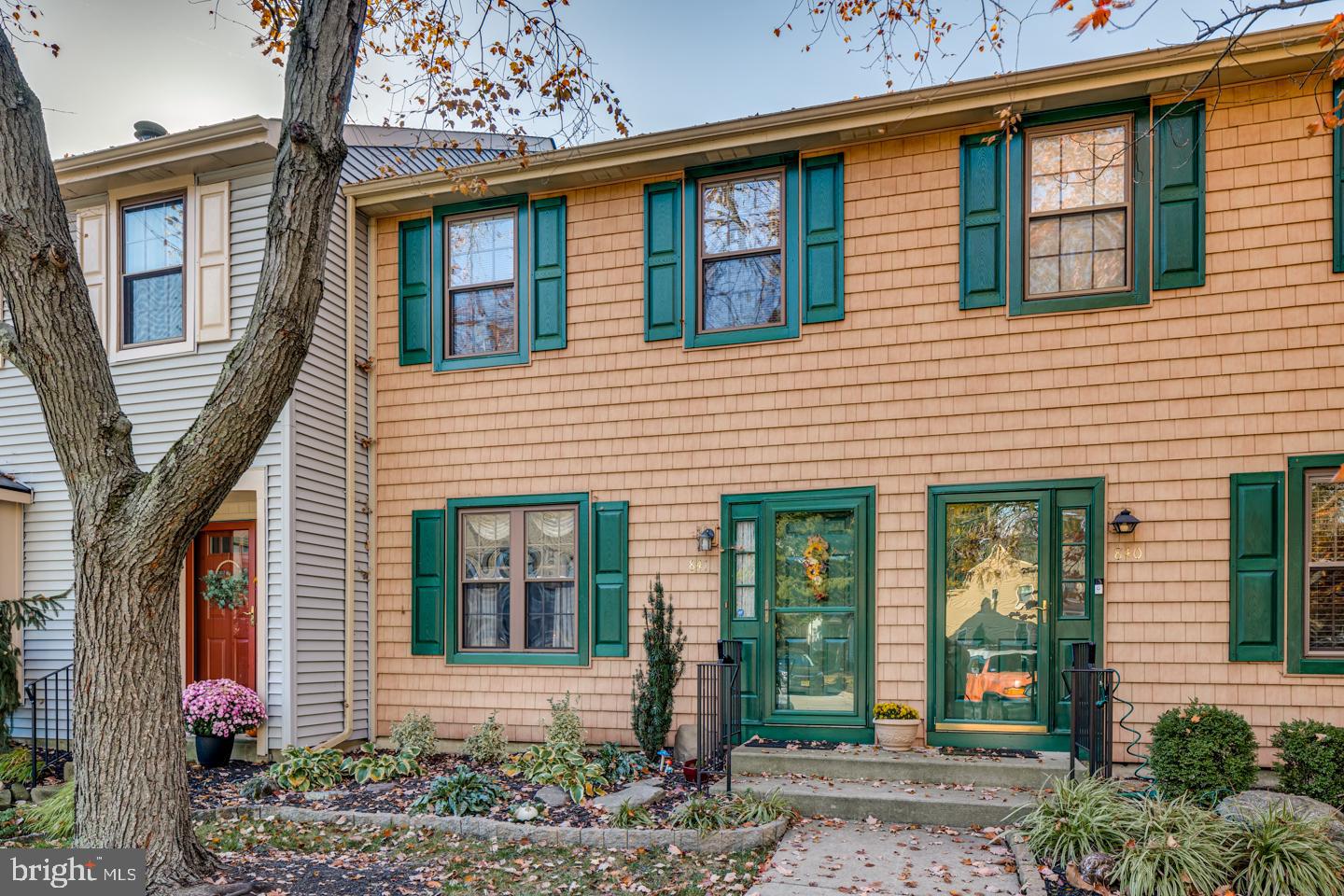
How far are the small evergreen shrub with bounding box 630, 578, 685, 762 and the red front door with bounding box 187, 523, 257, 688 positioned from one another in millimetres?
3730

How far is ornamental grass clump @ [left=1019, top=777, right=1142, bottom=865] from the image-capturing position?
15.4 feet

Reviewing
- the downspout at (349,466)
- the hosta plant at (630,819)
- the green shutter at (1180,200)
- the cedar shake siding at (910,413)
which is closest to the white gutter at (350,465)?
the downspout at (349,466)

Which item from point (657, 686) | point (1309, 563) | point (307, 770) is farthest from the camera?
point (657, 686)

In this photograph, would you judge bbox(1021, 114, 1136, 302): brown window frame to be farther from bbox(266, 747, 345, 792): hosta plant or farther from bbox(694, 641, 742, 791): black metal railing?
bbox(266, 747, 345, 792): hosta plant

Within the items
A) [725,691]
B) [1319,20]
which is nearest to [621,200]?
[725,691]

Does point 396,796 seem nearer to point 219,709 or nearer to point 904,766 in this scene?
point 219,709

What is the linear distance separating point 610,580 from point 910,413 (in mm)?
2899

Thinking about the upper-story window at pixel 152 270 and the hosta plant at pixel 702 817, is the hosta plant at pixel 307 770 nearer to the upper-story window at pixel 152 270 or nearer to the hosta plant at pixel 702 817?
the hosta plant at pixel 702 817

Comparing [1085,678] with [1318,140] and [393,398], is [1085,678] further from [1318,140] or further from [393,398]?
[393,398]

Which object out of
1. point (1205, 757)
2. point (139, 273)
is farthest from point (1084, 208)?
point (139, 273)

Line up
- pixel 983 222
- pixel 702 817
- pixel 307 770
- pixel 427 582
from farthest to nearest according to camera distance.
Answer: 1. pixel 427 582
2. pixel 983 222
3. pixel 307 770
4. pixel 702 817

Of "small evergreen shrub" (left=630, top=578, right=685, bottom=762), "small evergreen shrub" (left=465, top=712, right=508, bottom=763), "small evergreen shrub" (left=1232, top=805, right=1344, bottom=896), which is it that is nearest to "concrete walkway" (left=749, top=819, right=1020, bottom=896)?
"small evergreen shrub" (left=1232, top=805, right=1344, bottom=896)

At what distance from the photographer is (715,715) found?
6.55 m

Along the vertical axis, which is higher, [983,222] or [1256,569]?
[983,222]
